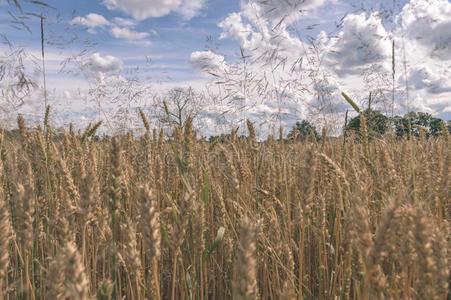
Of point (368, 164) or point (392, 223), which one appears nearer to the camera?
point (392, 223)

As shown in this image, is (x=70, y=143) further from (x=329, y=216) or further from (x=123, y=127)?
(x=123, y=127)

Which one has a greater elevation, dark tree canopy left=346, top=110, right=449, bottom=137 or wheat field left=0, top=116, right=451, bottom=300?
dark tree canopy left=346, top=110, right=449, bottom=137

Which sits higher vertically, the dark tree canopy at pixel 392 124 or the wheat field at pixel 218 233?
the dark tree canopy at pixel 392 124

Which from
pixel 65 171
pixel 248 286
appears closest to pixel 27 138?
pixel 65 171

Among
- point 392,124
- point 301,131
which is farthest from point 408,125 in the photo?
point 301,131

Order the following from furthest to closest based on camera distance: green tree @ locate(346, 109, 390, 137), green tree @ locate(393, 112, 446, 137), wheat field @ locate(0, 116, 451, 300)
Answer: green tree @ locate(346, 109, 390, 137) → green tree @ locate(393, 112, 446, 137) → wheat field @ locate(0, 116, 451, 300)

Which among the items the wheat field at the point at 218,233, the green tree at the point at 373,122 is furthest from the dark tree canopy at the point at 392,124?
the wheat field at the point at 218,233

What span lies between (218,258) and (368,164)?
3.77 ft

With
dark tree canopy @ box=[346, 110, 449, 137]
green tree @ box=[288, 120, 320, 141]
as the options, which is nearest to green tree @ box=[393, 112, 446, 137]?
dark tree canopy @ box=[346, 110, 449, 137]

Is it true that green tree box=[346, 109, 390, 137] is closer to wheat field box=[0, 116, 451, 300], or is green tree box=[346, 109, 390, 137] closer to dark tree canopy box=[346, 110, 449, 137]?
dark tree canopy box=[346, 110, 449, 137]

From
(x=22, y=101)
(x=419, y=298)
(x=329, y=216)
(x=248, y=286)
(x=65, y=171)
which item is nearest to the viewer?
(x=248, y=286)

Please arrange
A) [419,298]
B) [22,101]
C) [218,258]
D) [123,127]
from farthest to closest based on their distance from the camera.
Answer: [123,127], [22,101], [218,258], [419,298]

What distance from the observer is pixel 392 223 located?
3.40 ft

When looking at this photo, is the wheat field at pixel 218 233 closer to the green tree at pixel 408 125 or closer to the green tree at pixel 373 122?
the green tree at pixel 408 125
